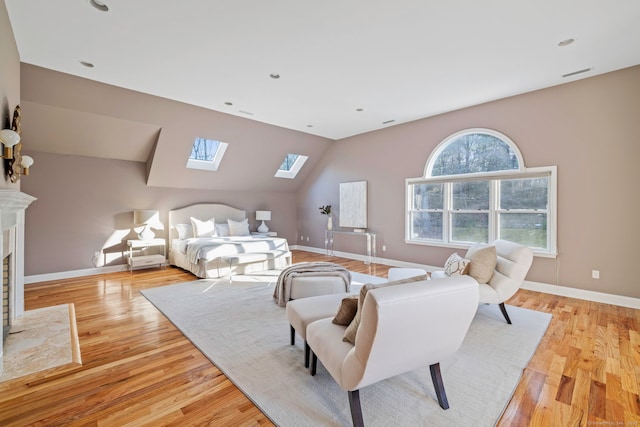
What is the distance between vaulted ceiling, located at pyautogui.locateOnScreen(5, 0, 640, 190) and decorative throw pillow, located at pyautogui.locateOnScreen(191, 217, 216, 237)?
59.7 inches

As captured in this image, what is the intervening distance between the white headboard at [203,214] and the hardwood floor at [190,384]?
10.6 ft

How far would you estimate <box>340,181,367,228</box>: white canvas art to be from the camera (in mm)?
6871

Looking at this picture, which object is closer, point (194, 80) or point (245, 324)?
point (245, 324)

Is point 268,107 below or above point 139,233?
above

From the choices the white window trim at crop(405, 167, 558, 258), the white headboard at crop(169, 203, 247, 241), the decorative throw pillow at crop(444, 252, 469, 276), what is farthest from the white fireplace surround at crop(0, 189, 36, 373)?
the white window trim at crop(405, 167, 558, 258)

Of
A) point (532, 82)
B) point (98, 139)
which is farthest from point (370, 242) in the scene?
point (98, 139)

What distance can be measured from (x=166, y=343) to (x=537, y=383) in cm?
312

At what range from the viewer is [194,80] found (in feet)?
13.1

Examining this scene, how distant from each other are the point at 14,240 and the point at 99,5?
2.62m

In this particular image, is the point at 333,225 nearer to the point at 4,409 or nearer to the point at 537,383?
the point at 537,383

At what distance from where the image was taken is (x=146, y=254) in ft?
20.1

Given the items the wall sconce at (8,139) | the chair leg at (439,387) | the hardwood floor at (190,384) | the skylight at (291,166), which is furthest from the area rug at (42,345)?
the skylight at (291,166)

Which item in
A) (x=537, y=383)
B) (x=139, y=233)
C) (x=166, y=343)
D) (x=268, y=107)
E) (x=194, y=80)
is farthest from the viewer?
(x=139, y=233)

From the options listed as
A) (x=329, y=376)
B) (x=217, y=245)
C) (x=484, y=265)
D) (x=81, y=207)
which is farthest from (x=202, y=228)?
(x=484, y=265)
